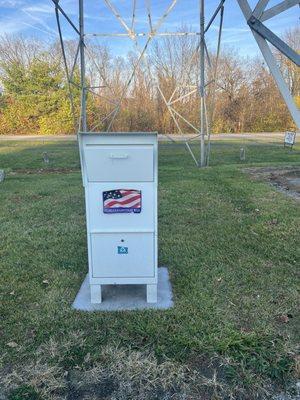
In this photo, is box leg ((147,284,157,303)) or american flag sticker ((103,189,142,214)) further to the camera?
box leg ((147,284,157,303))

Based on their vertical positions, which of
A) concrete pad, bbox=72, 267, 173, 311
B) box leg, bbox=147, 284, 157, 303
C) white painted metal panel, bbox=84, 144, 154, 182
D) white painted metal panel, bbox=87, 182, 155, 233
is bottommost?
concrete pad, bbox=72, 267, 173, 311

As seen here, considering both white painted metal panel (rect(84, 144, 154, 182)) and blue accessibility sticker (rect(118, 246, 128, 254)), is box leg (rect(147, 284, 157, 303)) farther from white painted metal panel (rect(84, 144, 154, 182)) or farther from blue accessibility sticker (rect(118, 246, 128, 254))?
white painted metal panel (rect(84, 144, 154, 182))

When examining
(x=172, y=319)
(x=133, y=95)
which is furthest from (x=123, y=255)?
(x=133, y=95)

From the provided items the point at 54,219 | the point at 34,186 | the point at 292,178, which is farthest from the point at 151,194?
the point at 292,178

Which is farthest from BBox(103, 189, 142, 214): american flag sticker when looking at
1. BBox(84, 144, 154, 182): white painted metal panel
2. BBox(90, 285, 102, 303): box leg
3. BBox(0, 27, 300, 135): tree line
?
Answer: BBox(0, 27, 300, 135): tree line

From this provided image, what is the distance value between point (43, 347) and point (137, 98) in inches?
991

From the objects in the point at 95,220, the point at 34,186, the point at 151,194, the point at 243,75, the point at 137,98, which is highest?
the point at 243,75

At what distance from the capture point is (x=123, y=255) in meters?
2.96

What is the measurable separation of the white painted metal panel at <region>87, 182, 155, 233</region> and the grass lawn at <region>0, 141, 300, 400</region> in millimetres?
692

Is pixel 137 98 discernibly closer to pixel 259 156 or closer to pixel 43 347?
pixel 259 156

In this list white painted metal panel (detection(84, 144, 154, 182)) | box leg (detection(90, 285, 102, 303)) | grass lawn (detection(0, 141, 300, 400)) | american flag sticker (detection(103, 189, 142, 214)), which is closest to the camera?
grass lawn (detection(0, 141, 300, 400))

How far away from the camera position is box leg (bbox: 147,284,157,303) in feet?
9.99

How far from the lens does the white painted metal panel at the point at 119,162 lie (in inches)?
103

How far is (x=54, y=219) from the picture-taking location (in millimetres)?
5711
